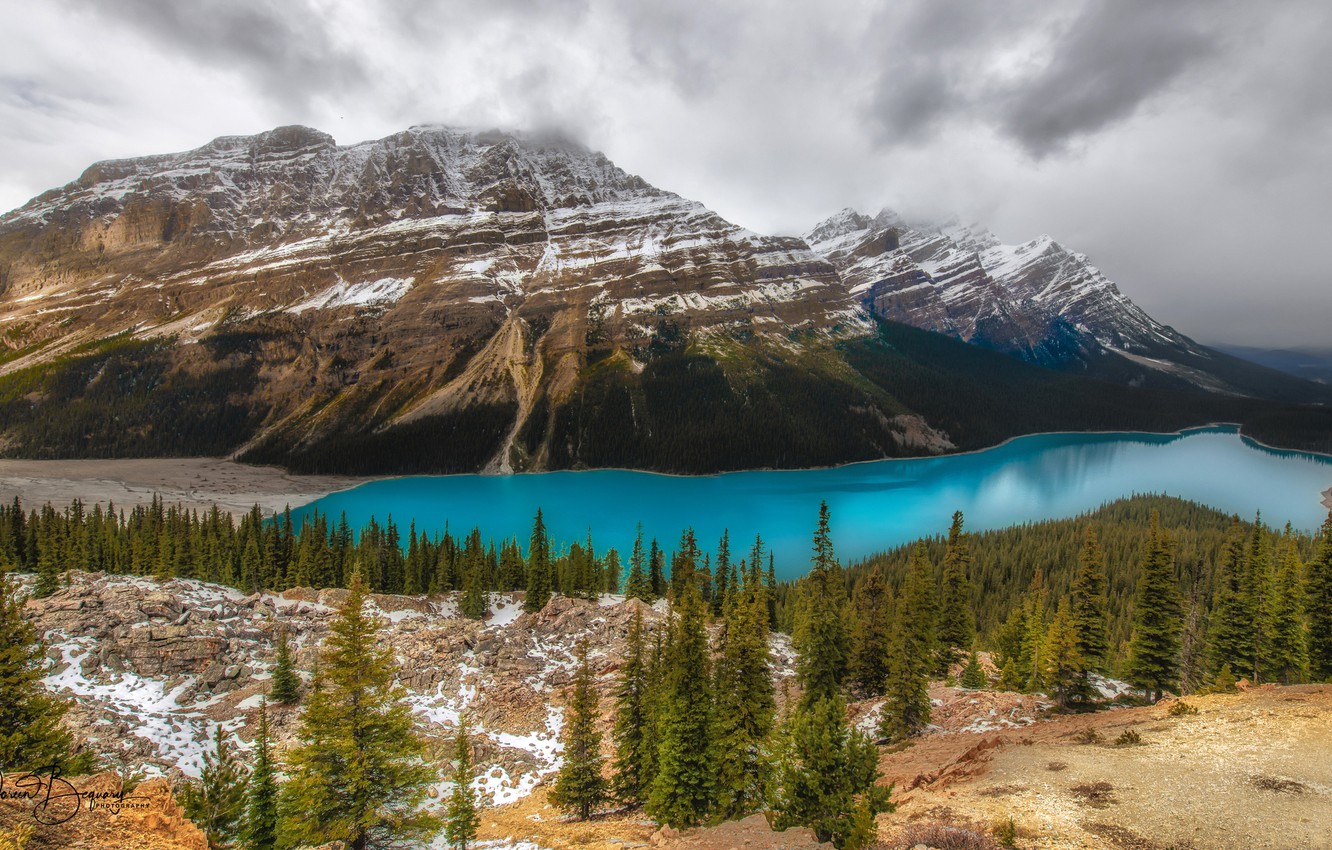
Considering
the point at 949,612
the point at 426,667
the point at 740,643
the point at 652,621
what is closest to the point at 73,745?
the point at 426,667

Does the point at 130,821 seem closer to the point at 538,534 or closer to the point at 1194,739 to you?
the point at 1194,739

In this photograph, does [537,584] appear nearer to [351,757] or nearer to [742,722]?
[742,722]

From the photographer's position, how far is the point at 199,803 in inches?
793

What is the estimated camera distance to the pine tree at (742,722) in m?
23.1

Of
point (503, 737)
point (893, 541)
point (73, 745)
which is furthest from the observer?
point (893, 541)

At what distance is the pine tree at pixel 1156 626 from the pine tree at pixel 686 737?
23.7 metres

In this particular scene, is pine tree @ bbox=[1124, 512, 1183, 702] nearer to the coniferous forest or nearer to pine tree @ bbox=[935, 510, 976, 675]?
the coniferous forest

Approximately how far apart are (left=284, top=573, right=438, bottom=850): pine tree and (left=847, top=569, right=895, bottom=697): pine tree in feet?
93.6

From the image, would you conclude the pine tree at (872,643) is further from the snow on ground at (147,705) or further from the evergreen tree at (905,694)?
the snow on ground at (147,705)

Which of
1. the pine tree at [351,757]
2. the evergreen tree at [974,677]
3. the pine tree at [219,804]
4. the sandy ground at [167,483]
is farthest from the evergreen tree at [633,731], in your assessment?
the sandy ground at [167,483]

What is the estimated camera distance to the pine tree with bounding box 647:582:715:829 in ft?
73.8

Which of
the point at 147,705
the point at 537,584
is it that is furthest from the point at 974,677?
the point at 147,705

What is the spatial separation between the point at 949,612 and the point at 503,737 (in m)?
31.8
